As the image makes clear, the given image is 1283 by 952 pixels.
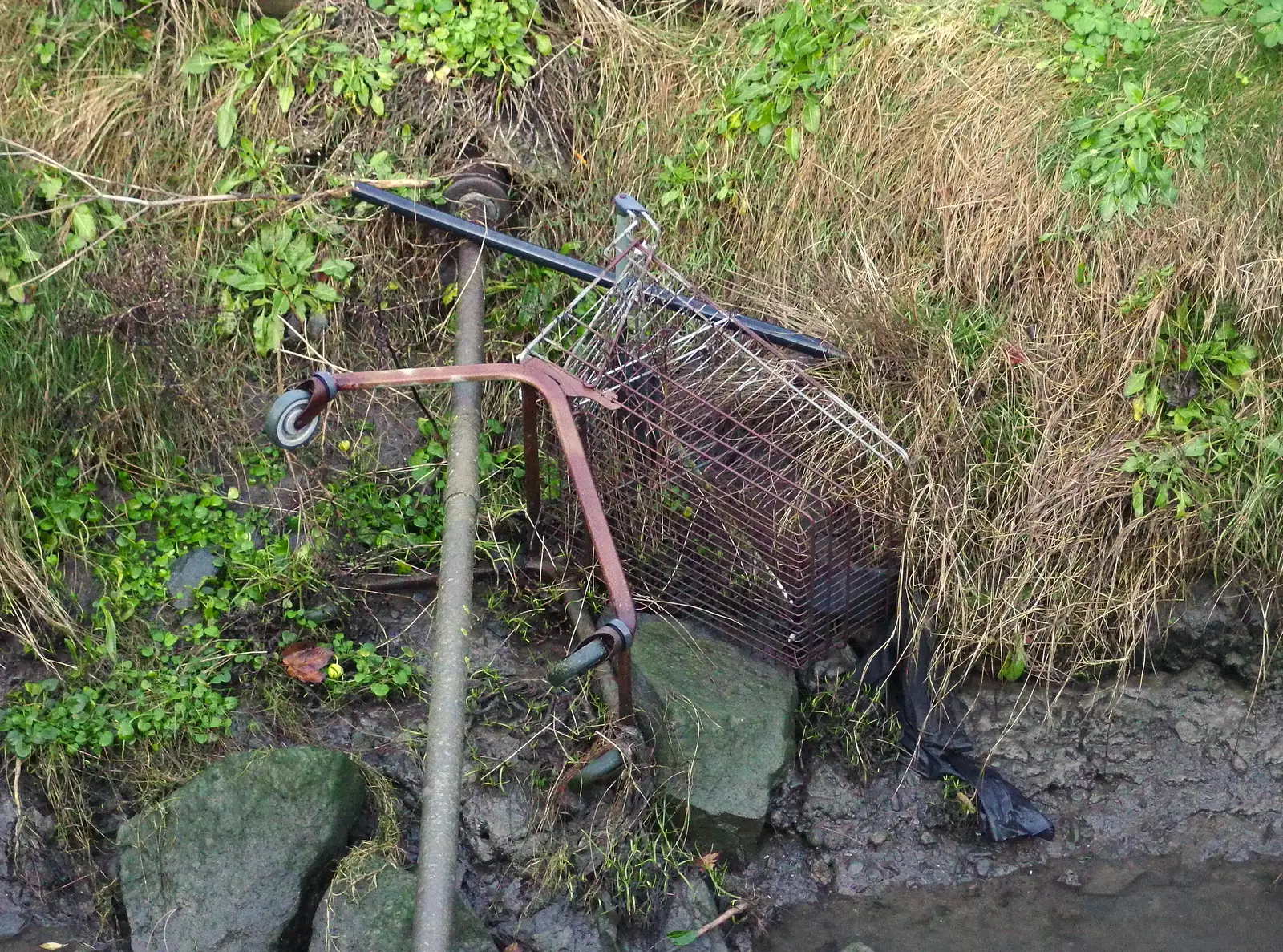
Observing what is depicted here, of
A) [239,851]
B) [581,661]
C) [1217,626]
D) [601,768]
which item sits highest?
[581,661]

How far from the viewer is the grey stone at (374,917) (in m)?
3.41

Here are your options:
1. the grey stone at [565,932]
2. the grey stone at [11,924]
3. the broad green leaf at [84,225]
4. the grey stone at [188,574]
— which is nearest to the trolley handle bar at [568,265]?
the broad green leaf at [84,225]

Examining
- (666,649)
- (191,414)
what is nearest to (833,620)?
(666,649)

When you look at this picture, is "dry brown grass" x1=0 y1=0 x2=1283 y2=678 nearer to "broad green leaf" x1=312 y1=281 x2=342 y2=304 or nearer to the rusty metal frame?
"broad green leaf" x1=312 y1=281 x2=342 y2=304

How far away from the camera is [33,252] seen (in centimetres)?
440

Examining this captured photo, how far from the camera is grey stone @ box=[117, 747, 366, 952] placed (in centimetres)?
355

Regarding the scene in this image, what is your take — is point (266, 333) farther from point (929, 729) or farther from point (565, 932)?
point (929, 729)

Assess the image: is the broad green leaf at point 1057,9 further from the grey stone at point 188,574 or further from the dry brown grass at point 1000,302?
the grey stone at point 188,574

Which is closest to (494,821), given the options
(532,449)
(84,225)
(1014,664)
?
(532,449)

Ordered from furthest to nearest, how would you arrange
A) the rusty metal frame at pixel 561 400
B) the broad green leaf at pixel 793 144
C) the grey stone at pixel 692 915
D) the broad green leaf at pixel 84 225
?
the broad green leaf at pixel 793 144 < the broad green leaf at pixel 84 225 < the grey stone at pixel 692 915 < the rusty metal frame at pixel 561 400

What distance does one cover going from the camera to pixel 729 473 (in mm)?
4039

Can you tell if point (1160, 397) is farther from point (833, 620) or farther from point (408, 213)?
point (408, 213)

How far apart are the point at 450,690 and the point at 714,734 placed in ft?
3.71

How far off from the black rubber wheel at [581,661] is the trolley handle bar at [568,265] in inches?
53.9
